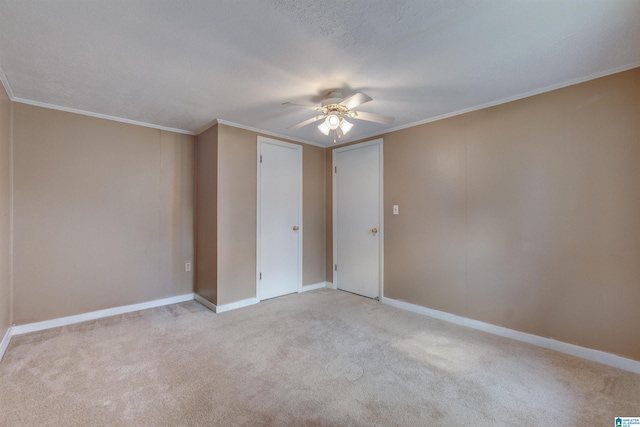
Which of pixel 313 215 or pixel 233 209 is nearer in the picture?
pixel 233 209

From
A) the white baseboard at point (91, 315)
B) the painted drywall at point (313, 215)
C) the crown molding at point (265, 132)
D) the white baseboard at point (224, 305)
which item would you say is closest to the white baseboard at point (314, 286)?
the painted drywall at point (313, 215)

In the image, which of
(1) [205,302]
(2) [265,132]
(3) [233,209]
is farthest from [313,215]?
(1) [205,302]

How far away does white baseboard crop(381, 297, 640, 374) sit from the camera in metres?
2.12

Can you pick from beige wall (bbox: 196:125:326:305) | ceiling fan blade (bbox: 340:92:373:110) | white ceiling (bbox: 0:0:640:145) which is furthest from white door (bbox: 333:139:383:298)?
ceiling fan blade (bbox: 340:92:373:110)

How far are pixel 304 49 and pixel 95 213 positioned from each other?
295 centimetres

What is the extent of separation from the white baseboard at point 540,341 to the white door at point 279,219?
1.65 m

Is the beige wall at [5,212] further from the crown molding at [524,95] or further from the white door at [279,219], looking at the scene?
the crown molding at [524,95]

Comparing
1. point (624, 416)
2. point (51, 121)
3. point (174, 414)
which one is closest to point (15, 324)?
point (51, 121)

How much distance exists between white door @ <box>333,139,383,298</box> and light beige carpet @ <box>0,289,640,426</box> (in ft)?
3.46

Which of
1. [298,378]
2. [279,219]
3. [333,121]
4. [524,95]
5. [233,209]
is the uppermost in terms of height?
[524,95]

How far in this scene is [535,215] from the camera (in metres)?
2.52

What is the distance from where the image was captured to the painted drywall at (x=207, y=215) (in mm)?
3406

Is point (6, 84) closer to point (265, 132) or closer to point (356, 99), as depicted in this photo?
point (265, 132)

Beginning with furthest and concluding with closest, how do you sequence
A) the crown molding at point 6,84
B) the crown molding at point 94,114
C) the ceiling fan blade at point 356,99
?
the crown molding at point 94,114
the crown molding at point 6,84
the ceiling fan blade at point 356,99
